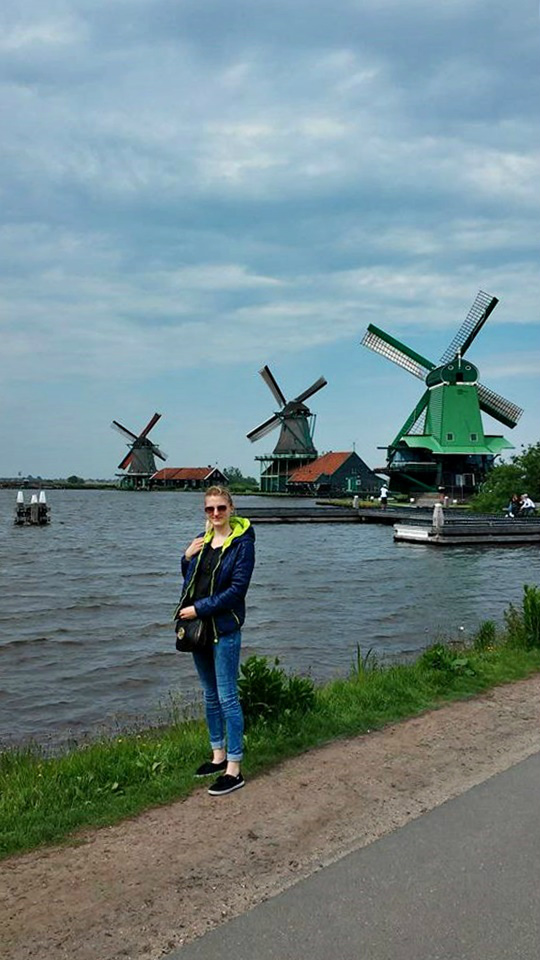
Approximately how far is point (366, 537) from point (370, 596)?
74.6ft

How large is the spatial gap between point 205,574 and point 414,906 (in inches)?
89.2

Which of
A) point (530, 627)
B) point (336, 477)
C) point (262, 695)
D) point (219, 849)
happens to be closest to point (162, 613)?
point (530, 627)

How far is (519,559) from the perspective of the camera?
3162 cm

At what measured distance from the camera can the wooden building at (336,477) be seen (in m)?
98.2

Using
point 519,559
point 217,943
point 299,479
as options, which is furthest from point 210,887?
point 299,479

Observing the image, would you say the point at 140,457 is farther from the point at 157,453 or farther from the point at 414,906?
the point at 414,906

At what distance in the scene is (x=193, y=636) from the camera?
4.86 metres

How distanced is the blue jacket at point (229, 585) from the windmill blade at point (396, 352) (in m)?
68.4

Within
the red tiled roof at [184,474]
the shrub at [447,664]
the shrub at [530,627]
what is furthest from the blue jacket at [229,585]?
the red tiled roof at [184,474]

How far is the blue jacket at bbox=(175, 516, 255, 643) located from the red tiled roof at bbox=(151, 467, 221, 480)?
423 ft

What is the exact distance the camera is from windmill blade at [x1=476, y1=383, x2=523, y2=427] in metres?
72.6

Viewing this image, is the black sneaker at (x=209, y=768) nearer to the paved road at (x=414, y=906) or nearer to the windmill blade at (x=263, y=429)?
the paved road at (x=414, y=906)

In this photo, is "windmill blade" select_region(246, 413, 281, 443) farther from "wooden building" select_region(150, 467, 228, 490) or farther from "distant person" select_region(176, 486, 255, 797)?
"distant person" select_region(176, 486, 255, 797)

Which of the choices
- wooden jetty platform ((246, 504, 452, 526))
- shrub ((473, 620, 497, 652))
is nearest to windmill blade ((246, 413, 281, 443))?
wooden jetty platform ((246, 504, 452, 526))
